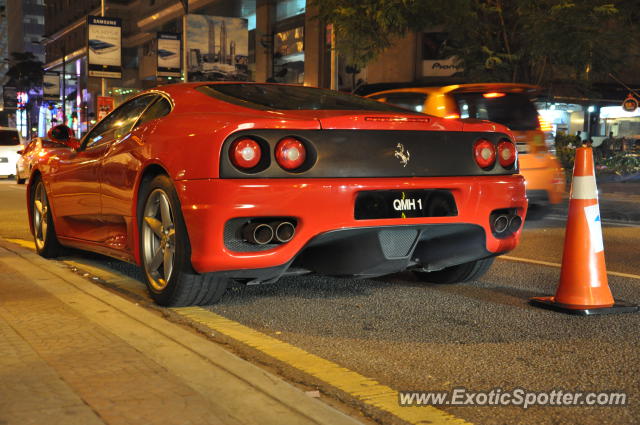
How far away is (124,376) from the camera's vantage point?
3.42 meters

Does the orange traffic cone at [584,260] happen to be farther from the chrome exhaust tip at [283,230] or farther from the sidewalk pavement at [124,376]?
the sidewalk pavement at [124,376]

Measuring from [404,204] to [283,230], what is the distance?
2.27 feet

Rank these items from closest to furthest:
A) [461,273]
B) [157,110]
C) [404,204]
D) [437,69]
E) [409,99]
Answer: [404,204] < [157,110] < [461,273] < [409,99] < [437,69]

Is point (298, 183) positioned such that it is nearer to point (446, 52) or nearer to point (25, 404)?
point (25, 404)

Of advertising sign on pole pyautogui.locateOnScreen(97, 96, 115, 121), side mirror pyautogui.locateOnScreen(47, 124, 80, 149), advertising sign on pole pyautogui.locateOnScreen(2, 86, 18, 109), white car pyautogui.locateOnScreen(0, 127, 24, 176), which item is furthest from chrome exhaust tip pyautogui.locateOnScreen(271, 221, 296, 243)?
advertising sign on pole pyautogui.locateOnScreen(2, 86, 18, 109)

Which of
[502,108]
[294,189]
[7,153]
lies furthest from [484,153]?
[7,153]

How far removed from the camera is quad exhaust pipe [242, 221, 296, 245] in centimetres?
434

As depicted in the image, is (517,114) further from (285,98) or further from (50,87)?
(50,87)

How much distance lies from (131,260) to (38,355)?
5.33 feet

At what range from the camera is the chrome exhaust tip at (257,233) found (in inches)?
171

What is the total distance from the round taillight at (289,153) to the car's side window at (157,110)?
1.11 m

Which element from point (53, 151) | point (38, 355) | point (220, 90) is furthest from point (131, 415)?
point (53, 151)

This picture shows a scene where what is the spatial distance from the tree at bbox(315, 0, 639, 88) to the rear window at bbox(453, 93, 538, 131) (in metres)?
6.74

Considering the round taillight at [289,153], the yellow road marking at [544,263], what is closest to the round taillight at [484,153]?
the round taillight at [289,153]
